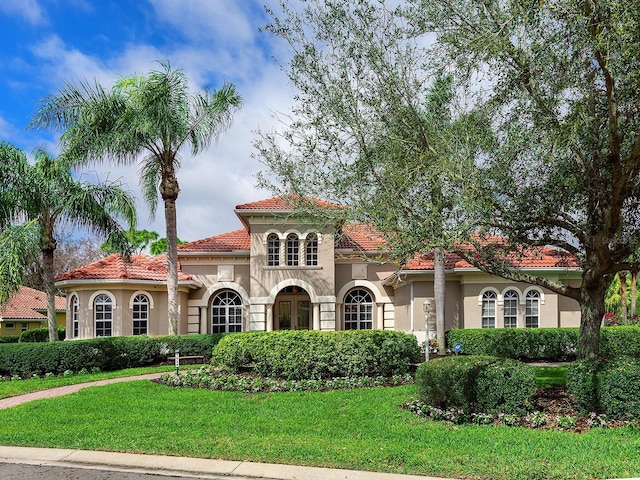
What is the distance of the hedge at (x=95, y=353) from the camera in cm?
1627

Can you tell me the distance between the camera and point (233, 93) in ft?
64.6

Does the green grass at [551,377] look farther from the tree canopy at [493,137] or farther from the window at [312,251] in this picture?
the window at [312,251]

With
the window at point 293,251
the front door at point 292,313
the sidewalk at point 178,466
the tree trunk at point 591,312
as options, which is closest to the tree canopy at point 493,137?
the tree trunk at point 591,312

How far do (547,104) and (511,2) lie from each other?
1.77 m

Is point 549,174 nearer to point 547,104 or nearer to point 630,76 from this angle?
point 547,104

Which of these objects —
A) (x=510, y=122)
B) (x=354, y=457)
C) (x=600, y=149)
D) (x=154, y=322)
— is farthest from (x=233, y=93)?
(x=354, y=457)

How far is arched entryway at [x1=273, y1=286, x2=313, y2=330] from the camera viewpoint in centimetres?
2548

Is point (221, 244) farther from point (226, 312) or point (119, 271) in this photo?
point (119, 271)

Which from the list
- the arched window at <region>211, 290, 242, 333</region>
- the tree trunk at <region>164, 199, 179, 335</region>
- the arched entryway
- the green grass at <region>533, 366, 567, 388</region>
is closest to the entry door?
the arched entryway

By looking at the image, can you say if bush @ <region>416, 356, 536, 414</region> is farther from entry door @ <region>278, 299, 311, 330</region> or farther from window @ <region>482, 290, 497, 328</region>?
entry door @ <region>278, 299, 311, 330</region>

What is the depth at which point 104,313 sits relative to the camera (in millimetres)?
20891

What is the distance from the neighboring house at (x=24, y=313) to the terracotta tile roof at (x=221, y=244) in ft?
62.4

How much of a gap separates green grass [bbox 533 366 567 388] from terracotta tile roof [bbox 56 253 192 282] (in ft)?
46.2

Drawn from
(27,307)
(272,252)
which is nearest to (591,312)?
(272,252)
